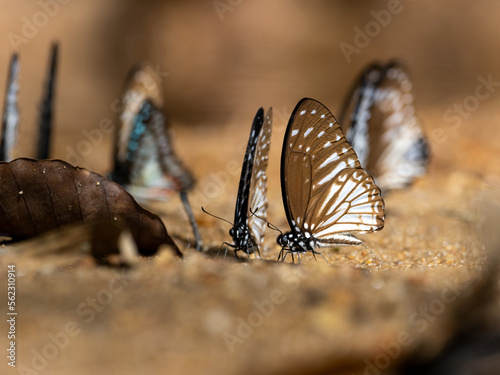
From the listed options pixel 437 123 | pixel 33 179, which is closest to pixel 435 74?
Result: pixel 437 123

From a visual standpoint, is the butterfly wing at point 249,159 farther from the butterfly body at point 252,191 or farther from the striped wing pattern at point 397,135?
the striped wing pattern at point 397,135

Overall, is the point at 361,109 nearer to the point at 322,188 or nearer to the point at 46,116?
the point at 322,188

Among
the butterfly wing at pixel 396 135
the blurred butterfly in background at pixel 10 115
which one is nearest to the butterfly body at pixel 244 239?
the blurred butterfly in background at pixel 10 115

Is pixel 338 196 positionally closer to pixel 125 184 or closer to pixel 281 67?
pixel 125 184

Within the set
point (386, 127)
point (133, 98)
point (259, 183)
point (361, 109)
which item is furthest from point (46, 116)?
point (386, 127)

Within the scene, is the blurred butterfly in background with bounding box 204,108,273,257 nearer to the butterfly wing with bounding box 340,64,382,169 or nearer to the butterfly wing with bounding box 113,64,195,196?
the butterfly wing with bounding box 113,64,195,196

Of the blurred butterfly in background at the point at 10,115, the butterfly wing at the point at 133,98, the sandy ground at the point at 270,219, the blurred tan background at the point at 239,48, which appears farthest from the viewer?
the blurred tan background at the point at 239,48
